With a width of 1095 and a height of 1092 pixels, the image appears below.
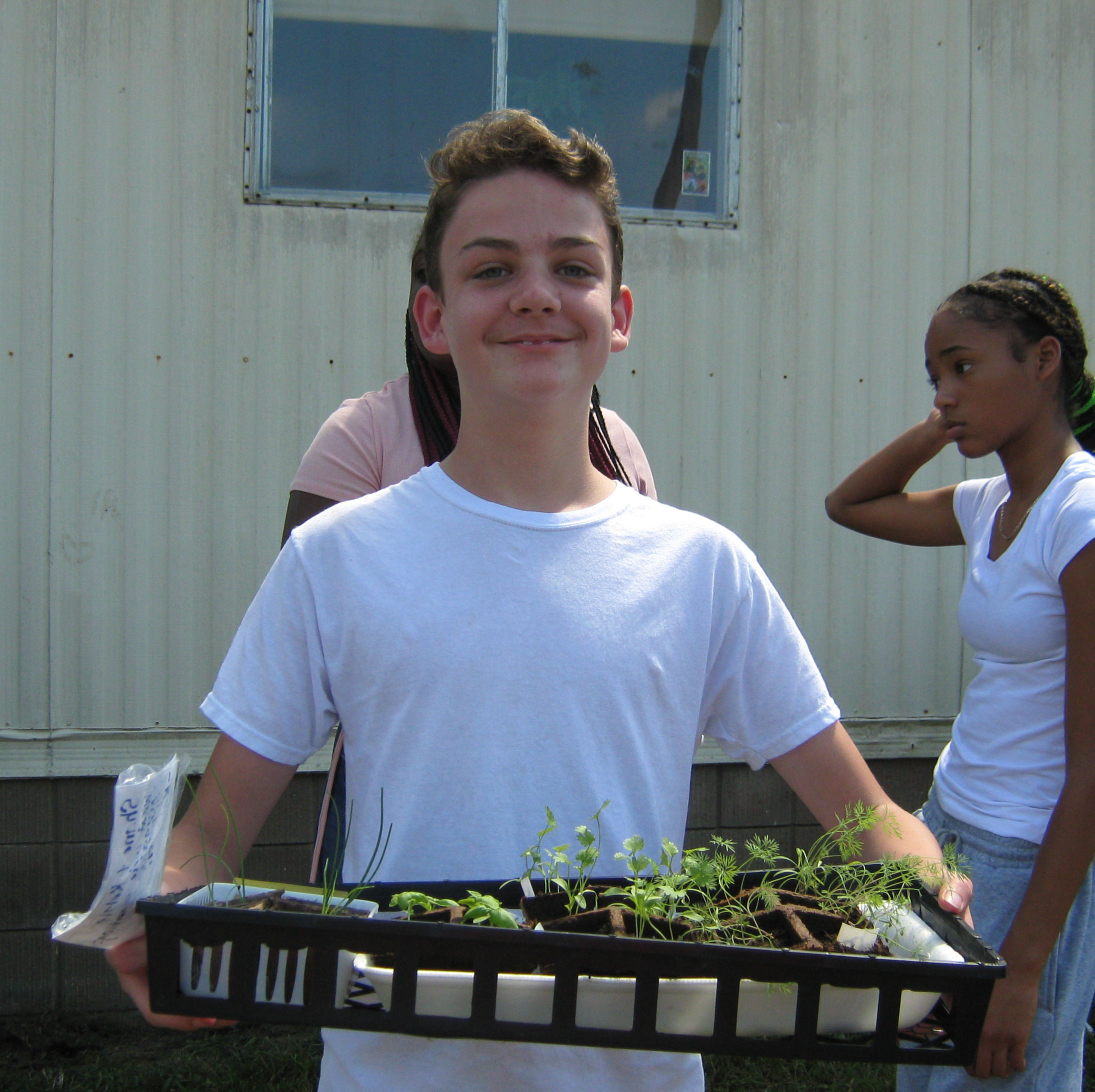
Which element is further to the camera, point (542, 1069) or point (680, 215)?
point (680, 215)

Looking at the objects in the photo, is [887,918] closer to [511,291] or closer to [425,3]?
[511,291]

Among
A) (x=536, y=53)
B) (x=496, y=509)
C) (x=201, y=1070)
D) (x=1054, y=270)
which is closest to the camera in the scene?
(x=496, y=509)

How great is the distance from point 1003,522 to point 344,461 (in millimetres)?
1459

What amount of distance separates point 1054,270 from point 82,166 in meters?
3.58

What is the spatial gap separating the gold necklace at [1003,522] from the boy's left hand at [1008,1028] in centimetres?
88

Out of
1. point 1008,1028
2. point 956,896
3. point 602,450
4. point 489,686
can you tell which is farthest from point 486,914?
point 1008,1028

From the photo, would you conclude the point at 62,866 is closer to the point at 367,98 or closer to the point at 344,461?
the point at 344,461

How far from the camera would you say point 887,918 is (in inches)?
44.3

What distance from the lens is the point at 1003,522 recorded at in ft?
7.98

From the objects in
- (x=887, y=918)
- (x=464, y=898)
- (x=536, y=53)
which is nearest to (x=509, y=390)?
(x=464, y=898)

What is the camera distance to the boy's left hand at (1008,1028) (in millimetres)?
2016

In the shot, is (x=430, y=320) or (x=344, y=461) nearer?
(x=430, y=320)

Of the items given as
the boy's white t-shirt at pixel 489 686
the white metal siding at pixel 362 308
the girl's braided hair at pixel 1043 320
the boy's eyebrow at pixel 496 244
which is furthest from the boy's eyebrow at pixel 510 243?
the white metal siding at pixel 362 308

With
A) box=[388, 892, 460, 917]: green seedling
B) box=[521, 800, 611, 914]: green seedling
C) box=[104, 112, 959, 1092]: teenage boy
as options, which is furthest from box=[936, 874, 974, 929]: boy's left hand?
box=[388, 892, 460, 917]: green seedling
